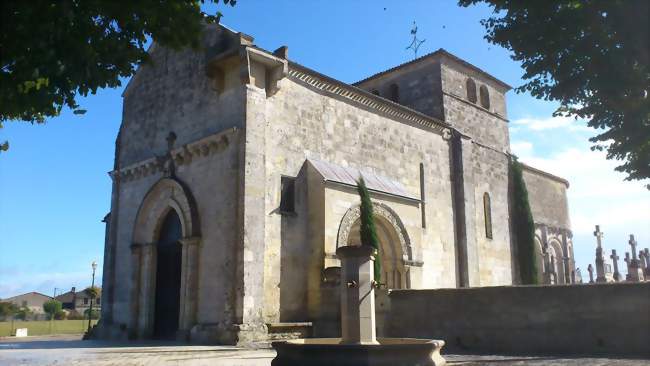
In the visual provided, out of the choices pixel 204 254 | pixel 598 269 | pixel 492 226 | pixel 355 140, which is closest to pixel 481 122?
pixel 492 226

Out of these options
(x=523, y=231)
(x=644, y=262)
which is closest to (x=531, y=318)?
(x=523, y=231)

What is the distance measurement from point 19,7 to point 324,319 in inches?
491

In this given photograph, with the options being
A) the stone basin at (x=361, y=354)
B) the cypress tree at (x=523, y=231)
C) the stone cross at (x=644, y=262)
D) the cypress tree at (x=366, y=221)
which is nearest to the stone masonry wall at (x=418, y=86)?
the cypress tree at (x=523, y=231)

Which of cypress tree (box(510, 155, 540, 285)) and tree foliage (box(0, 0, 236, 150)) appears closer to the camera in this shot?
tree foliage (box(0, 0, 236, 150))

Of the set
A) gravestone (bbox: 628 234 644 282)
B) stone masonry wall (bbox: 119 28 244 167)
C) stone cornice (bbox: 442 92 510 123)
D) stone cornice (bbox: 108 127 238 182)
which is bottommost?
gravestone (bbox: 628 234 644 282)

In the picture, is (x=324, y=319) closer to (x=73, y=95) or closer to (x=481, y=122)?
(x=73, y=95)

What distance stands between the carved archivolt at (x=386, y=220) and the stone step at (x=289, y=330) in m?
2.65

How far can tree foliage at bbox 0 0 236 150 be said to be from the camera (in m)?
6.43

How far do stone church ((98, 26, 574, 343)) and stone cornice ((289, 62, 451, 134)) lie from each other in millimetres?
61

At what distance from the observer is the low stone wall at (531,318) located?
11.8 m

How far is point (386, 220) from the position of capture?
18.9m

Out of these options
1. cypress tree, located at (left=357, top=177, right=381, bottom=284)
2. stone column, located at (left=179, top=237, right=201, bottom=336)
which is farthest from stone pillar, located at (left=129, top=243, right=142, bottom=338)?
cypress tree, located at (left=357, top=177, right=381, bottom=284)

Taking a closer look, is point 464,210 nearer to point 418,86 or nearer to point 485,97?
point 418,86

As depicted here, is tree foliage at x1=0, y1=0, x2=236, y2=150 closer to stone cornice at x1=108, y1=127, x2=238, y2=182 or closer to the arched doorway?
stone cornice at x1=108, y1=127, x2=238, y2=182
